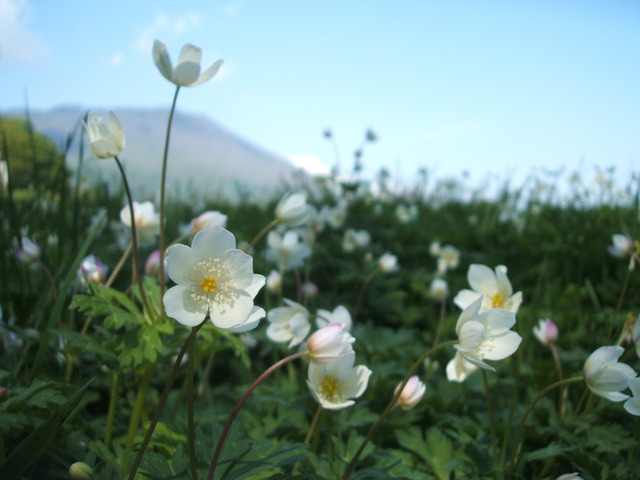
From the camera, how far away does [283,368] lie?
276cm

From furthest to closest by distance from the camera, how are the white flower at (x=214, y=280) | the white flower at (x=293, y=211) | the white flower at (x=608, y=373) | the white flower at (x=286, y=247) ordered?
the white flower at (x=286, y=247) < the white flower at (x=293, y=211) < the white flower at (x=608, y=373) < the white flower at (x=214, y=280)

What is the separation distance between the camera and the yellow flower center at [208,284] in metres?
→ 1.11

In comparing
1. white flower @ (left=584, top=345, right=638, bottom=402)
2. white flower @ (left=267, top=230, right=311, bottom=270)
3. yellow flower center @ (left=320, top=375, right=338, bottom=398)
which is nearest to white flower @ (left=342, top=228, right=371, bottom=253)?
white flower @ (left=267, top=230, right=311, bottom=270)

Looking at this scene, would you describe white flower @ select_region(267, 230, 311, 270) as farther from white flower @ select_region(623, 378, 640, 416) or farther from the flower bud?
white flower @ select_region(623, 378, 640, 416)

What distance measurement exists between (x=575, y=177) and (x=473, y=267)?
448 cm

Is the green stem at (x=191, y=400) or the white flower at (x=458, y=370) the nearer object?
the green stem at (x=191, y=400)

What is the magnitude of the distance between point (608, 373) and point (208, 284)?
3.12 ft

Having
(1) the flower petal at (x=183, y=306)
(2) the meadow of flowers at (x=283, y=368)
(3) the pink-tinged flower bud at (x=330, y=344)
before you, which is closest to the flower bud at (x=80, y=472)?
(2) the meadow of flowers at (x=283, y=368)

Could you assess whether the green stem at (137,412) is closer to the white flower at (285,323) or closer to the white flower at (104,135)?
the white flower at (285,323)

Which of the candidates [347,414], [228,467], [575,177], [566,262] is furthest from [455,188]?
[228,467]

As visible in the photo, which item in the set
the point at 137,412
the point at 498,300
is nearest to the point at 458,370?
the point at 498,300

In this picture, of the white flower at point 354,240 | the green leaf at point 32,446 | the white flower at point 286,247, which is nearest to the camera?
the green leaf at point 32,446

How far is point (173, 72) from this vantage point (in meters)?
1.44

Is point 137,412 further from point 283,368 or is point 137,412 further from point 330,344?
point 283,368
